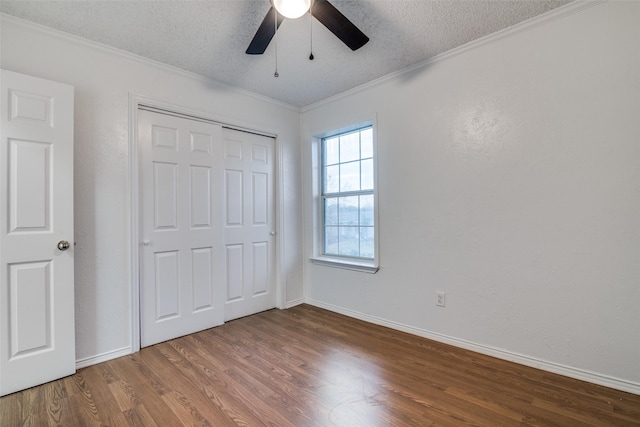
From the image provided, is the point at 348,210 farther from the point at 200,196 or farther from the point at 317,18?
the point at 317,18

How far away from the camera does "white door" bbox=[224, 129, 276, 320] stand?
3221 mm

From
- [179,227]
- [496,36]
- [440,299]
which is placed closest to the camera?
[496,36]

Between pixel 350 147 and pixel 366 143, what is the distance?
24 cm

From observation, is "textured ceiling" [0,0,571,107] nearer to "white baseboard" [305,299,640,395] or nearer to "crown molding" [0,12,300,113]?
"crown molding" [0,12,300,113]

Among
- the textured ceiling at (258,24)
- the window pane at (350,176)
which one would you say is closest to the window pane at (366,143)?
the window pane at (350,176)

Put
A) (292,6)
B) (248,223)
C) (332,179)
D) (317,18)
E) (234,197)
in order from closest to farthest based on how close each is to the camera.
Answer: (292,6)
(317,18)
(234,197)
(248,223)
(332,179)

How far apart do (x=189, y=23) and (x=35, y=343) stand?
2.43 m

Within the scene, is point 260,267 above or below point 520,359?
above

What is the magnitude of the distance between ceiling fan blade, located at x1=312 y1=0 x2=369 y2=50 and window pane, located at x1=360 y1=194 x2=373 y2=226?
66.0 inches

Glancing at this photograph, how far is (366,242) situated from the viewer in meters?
3.31

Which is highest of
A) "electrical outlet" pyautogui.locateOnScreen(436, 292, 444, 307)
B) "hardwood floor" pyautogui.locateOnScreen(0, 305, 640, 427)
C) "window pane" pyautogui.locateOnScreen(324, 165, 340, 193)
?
"window pane" pyautogui.locateOnScreen(324, 165, 340, 193)

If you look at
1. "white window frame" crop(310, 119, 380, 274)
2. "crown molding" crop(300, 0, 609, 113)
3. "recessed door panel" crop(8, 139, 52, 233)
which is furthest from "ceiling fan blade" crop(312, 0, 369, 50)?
"recessed door panel" crop(8, 139, 52, 233)

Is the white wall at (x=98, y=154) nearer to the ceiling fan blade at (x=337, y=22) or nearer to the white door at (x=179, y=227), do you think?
the white door at (x=179, y=227)

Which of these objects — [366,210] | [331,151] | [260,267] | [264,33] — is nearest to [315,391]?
[260,267]
